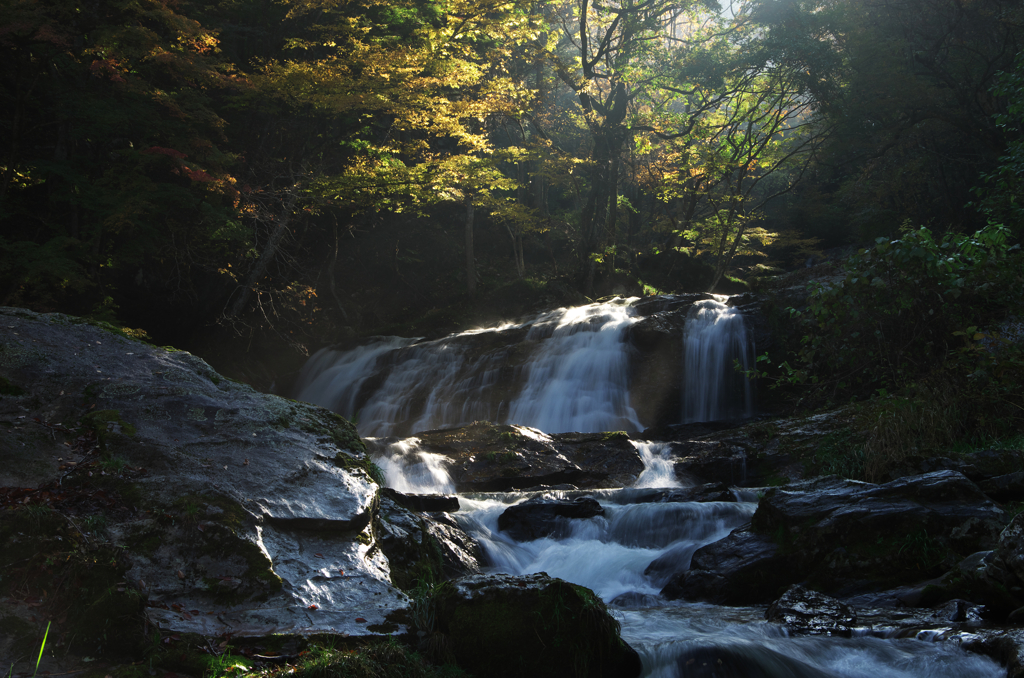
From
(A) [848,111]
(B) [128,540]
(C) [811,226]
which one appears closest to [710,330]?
(A) [848,111]

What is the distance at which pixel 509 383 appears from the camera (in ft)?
47.9

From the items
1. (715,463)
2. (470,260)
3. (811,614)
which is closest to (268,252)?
(470,260)

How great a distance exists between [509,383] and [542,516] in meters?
7.64

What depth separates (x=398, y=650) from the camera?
3244 mm

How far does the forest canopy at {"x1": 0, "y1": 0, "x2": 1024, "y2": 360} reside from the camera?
42.0ft

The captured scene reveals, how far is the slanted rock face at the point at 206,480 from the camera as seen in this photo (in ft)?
11.3

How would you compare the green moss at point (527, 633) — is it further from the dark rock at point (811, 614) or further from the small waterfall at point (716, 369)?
the small waterfall at point (716, 369)

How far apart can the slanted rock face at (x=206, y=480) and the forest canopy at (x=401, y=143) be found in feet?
27.2

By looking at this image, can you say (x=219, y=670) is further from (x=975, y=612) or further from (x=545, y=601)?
(x=975, y=612)

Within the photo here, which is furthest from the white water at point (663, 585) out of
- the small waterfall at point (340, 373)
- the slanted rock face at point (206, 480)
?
the small waterfall at point (340, 373)

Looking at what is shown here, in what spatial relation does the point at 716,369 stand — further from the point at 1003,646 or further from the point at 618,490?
the point at 1003,646

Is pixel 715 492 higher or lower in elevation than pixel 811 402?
lower

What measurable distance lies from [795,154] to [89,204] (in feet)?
74.9

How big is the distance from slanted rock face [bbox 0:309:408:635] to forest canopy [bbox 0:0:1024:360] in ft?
27.2
